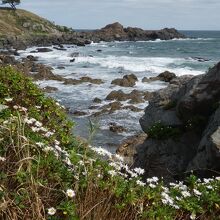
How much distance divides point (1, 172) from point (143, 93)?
2498cm

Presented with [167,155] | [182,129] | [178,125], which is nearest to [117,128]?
[178,125]

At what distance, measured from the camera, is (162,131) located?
40.1 feet

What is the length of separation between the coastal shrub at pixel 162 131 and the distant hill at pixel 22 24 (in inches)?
2951

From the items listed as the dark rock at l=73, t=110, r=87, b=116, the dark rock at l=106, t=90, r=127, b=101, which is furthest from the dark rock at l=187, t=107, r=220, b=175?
the dark rock at l=106, t=90, r=127, b=101

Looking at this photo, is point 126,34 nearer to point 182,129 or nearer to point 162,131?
point 162,131

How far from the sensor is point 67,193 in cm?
427

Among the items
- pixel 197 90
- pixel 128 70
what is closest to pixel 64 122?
Answer: pixel 197 90

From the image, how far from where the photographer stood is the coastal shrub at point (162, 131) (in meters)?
12.0

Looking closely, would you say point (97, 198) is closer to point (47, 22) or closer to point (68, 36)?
point (68, 36)

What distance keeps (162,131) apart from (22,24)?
8621 cm

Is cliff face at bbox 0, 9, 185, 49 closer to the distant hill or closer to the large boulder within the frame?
the distant hill

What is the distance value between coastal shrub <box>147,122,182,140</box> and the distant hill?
74945mm

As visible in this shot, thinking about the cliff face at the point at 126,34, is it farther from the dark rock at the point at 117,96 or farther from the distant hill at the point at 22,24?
the dark rock at the point at 117,96

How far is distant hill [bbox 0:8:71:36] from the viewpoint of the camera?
292 ft
